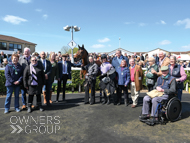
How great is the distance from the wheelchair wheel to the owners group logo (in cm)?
300

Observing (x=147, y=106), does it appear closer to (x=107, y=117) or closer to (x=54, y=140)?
(x=107, y=117)

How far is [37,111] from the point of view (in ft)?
16.3

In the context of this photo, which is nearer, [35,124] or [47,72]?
[35,124]

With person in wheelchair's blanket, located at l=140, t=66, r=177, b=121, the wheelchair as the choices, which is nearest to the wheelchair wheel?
the wheelchair

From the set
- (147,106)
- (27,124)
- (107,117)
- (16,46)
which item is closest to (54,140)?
(27,124)

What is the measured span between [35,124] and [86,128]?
1.46 metres

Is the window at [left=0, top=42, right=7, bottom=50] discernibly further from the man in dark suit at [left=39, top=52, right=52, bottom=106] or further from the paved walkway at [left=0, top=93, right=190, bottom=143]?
the paved walkway at [left=0, top=93, right=190, bottom=143]

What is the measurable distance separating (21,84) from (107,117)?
3.25 m

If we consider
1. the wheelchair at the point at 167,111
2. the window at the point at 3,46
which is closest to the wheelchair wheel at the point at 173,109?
the wheelchair at the point at 167,111

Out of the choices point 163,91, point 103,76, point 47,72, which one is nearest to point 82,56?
point 103,76

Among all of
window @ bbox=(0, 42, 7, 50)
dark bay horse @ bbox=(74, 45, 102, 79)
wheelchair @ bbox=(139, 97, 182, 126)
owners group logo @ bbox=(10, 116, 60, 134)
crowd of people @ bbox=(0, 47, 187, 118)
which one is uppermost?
window @ bbox=(0, 42, 7, 50)

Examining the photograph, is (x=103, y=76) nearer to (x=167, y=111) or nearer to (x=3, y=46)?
(x=167, y=111)

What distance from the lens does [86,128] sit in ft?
12.0

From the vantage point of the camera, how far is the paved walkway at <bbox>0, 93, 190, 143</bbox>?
3148mm
